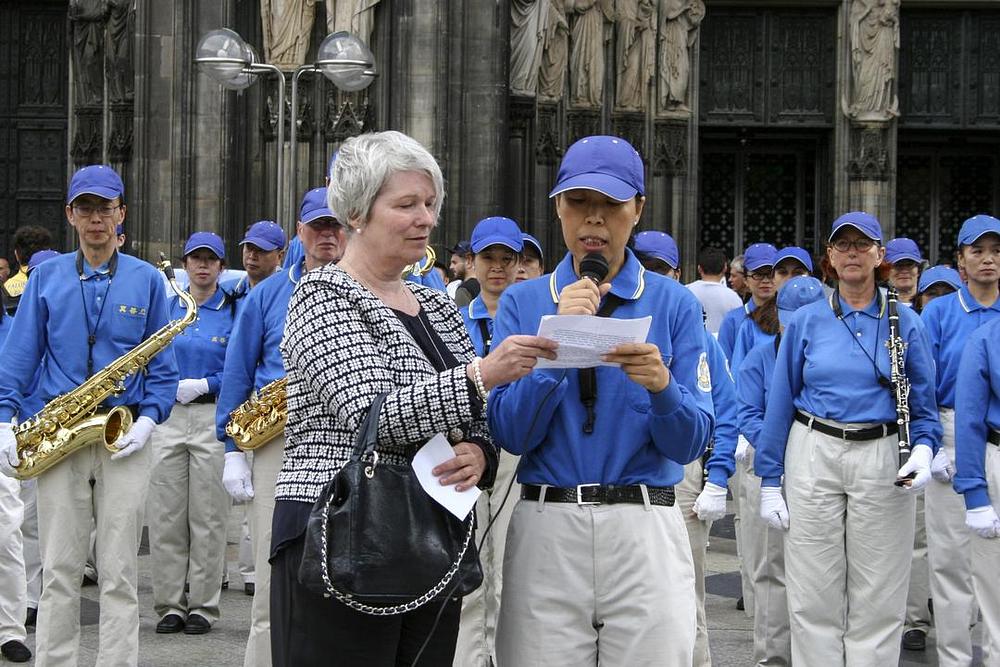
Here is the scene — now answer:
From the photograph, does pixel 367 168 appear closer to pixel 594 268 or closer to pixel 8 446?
pixel 594 268

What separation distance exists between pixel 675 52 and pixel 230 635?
15.0 metres

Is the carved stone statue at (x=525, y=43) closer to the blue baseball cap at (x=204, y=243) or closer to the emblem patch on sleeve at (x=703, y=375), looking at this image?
the blue baseball cap at (x=204, y=243)

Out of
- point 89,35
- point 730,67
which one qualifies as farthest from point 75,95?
point 730,67

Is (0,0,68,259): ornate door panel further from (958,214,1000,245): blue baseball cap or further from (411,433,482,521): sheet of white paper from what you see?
(411,433,482,521): sheet of white paper

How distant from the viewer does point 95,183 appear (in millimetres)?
6934

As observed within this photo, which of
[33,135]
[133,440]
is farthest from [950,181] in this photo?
[133,440]

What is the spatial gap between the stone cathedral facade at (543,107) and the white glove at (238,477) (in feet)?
29.0

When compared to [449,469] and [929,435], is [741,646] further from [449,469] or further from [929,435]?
[449,469]

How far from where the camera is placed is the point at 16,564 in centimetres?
845

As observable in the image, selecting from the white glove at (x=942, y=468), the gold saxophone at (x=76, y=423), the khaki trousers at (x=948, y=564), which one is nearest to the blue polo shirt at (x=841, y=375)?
the white glove at (x=942, y=468)

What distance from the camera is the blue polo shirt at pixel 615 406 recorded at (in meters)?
4.12

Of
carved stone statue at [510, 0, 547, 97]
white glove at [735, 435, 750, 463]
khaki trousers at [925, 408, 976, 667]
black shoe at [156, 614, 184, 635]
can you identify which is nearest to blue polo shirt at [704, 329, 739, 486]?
white glove at [735, 435, 750, 463]

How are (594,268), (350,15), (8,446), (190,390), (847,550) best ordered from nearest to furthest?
(594,268), (8,446), (847,550), (190,390), (350,15)

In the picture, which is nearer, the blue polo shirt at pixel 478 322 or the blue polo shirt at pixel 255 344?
the blue polo shirt at pixel 255 344
